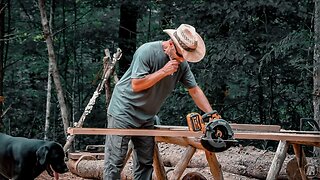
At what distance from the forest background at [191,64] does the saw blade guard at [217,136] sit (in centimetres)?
466

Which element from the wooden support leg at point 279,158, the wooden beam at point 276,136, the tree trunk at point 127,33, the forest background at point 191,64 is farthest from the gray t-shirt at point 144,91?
the tree trunk at point 127,33

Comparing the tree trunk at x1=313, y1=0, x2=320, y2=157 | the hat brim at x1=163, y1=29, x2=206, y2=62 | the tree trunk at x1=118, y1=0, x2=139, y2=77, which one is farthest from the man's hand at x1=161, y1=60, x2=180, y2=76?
the tree trunk at x1=118, y1=0, x2=139, y2=77

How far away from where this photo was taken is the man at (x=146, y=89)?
525 centimetres

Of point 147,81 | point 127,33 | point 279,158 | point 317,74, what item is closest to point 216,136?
point 147,81

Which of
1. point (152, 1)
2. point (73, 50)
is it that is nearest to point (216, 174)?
point (152, 1)

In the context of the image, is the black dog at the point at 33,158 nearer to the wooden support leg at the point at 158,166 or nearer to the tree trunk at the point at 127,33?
the wooden support leg at the point at 158,166

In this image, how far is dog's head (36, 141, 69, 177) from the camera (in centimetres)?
612

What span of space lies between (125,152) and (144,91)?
62 cm

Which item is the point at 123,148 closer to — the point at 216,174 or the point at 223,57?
the point at 216,174

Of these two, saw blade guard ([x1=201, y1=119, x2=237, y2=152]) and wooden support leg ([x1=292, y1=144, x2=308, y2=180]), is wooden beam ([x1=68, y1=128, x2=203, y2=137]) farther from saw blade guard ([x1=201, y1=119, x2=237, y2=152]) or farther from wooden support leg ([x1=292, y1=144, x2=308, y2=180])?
wooden support leg ([x1=292, y1=144, x2=308, y2=180])

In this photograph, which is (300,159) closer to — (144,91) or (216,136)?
(216,136)

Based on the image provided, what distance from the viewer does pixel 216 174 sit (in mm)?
6027

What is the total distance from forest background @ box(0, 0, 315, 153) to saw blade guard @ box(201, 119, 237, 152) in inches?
184

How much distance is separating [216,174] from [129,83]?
134 cm
